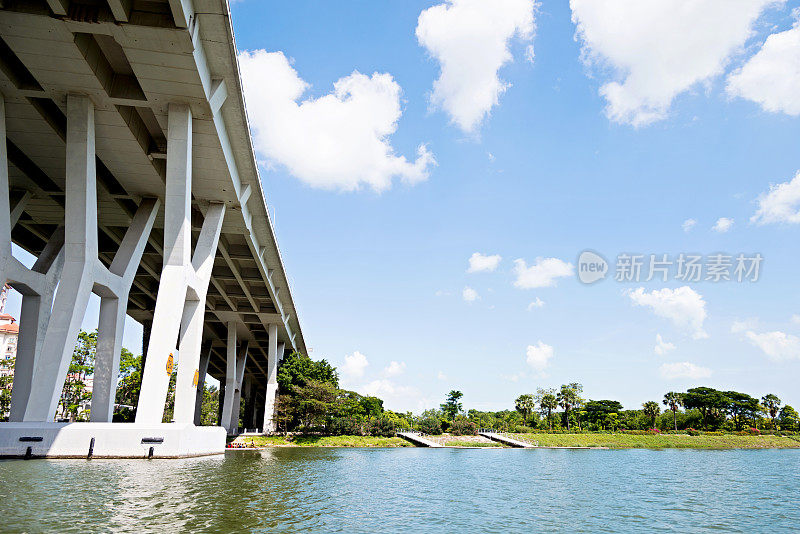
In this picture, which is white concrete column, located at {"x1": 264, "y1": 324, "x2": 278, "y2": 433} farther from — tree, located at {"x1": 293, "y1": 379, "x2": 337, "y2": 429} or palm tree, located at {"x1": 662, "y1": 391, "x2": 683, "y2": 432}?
A: palm tree, located at {"x1": 662, "y1": 391, "x2": 683, "y2": 432}

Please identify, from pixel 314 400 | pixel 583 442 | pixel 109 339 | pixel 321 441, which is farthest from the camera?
pixel 583 442

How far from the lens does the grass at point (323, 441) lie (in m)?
43.3

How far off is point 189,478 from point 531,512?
779cm

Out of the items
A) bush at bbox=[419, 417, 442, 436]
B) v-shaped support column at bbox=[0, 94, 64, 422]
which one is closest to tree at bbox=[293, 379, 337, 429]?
bush at bbox=[419, 417, 442, 436]

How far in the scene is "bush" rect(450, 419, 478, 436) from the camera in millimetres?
63625

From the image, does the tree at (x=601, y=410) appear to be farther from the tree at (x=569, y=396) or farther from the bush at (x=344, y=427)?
the bush at (x=344, y=427)

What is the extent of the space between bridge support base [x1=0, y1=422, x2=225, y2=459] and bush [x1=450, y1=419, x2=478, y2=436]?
50890 mm

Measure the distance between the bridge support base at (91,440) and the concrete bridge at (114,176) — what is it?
0.11 feet

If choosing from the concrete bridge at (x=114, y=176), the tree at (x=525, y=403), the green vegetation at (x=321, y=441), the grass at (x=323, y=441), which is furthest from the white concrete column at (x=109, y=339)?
the tree at (x=525, y=403)

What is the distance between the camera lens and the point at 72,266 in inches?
675

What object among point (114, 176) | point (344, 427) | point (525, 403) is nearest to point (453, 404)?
point (525, 403)

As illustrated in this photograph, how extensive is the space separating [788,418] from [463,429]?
6820 centimetres

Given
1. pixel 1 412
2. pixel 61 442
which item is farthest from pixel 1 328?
pixel 61 442

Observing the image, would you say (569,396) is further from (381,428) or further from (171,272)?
(171,272)
